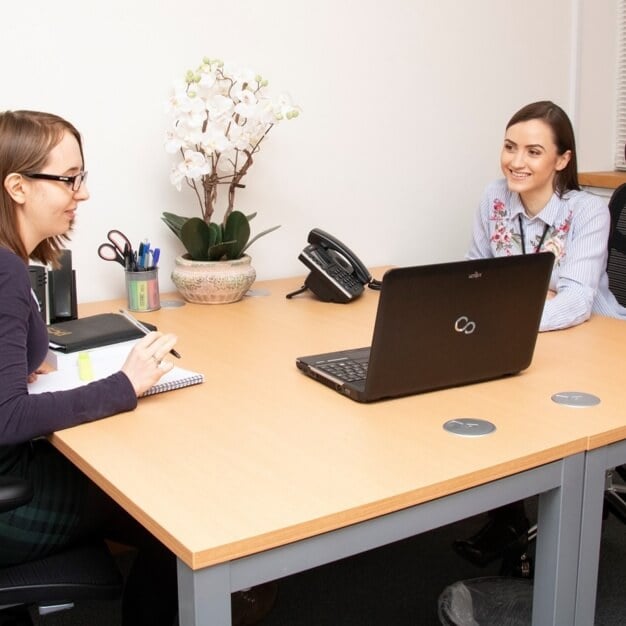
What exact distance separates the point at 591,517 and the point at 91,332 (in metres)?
1.05

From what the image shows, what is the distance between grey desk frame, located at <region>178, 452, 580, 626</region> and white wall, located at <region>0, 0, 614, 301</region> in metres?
1.40

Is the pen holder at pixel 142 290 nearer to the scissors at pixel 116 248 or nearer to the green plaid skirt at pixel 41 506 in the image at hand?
the scissors at pixel 116 248

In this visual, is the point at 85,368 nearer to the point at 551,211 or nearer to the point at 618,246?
the point at 551,211

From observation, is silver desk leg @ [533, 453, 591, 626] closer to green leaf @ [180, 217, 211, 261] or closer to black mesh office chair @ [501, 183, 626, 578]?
black mesh office chair @ [501, 183, 626, 578]

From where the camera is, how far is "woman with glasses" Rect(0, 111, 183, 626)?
141 centimetres

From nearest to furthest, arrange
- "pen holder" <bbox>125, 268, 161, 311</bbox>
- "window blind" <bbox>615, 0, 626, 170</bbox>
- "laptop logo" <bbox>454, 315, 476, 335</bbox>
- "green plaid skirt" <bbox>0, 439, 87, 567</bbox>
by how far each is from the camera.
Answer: "green plaid skirt" <bbox>0, 439, 87, 567</bbox>
"laptop logo" <bbox>454, 315, 476, 335</bbox>
"pen holder" <bbox>125, 268, 161, 311</bbox>
"window blind" <bbox>615, 0, 626, 170</bbox>

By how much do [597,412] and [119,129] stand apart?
143cm

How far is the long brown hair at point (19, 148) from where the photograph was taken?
5.16 ft

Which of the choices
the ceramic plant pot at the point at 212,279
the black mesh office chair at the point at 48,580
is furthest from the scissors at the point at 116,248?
the black mesh office chair at the point at 48,580

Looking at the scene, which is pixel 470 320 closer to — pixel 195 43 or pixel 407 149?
pixel 195 43

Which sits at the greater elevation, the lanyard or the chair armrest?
the lanyard

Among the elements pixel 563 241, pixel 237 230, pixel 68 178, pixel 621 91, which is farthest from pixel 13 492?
pixel 621 91

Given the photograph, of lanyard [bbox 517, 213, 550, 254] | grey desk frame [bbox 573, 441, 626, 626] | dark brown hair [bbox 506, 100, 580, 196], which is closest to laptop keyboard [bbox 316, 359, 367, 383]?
grey desk frame [bbox 573, 441, 626, 626]

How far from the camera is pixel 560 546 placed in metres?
1.41
